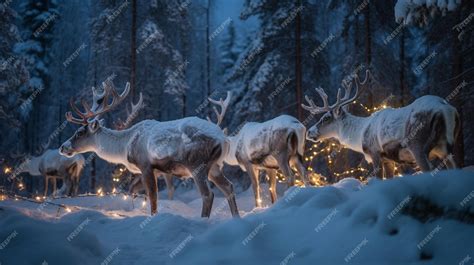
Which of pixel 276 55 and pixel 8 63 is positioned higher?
pixel 8 63

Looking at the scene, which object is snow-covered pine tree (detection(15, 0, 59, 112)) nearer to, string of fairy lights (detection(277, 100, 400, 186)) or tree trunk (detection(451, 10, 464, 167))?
string of fairy lights (detection(277, 100, 400, 186))

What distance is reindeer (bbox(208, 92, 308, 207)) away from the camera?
10258mm

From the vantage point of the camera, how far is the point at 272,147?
34.6ft

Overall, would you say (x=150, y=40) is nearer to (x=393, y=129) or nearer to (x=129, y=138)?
(x=129, y=138)

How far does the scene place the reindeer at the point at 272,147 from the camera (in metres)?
10.3

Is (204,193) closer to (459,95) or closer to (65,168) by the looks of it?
(459,95)

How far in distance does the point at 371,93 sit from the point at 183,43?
1248cm

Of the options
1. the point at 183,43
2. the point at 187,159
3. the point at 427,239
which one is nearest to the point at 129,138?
the point at 187,159

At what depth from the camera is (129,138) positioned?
859 cm

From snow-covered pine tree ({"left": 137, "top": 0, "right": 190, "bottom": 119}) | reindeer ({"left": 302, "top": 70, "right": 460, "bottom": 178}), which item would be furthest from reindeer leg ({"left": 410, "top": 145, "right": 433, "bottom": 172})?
snow-covered pine tree ({"left": 137, "top": 0, "right": 190, "bottom": 119})

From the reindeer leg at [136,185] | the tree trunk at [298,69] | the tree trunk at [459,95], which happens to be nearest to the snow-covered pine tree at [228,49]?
the tree trunk at [298,69]

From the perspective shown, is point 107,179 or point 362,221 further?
point 107,179

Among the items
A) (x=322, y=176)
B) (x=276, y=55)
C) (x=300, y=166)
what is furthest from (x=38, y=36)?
(x=300, y=166)

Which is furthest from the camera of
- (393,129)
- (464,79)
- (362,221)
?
(464,79)
